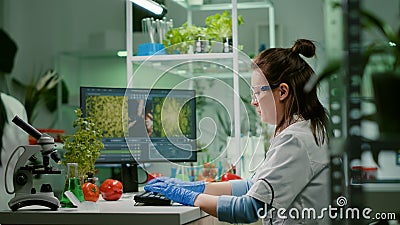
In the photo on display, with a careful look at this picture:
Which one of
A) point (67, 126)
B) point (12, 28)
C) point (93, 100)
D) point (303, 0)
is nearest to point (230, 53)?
point (303, 0)

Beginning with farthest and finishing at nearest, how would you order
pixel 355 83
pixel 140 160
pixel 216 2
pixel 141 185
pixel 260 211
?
pixel 216 2, pixel 141 185, pixel 140 160, pixel 260 211, pixel 355 83

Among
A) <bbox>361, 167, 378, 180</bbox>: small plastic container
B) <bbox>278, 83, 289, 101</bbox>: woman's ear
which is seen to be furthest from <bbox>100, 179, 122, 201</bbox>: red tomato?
<bbox>361, 167, 378, 180</bbox>: small plastic container

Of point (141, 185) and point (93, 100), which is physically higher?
point (93, 100)

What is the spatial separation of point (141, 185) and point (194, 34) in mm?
679

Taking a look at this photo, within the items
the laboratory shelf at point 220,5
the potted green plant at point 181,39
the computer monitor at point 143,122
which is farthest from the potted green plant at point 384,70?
the laboratory shelf at point 220,5

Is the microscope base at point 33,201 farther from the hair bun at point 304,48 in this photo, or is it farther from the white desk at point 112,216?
the hair bun at point 304,48

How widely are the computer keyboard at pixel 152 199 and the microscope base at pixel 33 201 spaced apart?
0.23 metres

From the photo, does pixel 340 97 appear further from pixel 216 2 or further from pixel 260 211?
pixel 216 2

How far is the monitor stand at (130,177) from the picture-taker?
8.30 feet

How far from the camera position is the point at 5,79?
4863 mm

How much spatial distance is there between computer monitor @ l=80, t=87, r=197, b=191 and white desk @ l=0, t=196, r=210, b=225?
1.27 ft

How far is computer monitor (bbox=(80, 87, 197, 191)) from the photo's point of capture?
88.2 inches

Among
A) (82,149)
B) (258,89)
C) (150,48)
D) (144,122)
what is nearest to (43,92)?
(150,48)

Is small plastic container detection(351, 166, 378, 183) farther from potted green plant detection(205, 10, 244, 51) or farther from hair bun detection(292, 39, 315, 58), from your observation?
potted green plant detection(205, 10, 244, 51)
